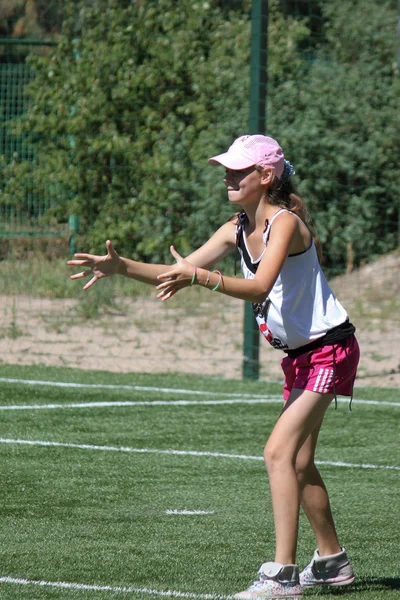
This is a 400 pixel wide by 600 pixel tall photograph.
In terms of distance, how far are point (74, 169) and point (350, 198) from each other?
9.09 feet

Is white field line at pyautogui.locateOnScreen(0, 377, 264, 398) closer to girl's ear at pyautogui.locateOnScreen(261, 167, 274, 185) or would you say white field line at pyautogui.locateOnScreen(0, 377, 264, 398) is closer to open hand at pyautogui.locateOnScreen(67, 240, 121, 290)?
girl's ear at pyautogui.locateOnScreen(261, 167, 274, 185)

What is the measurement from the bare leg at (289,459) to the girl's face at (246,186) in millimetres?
751

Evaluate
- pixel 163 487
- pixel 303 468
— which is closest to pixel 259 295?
pixel 303 468

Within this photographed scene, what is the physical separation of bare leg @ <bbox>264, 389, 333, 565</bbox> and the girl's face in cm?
75

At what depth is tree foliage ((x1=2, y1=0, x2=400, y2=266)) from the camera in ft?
40.2

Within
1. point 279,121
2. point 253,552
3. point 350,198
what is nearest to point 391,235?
point 350,198

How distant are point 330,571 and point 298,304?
104 centimetres

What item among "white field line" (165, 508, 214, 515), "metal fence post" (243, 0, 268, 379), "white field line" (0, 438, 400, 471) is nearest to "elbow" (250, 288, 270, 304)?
"white field line" (165, 508, 214, 515)

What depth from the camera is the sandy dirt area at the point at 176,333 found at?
38.5 ft

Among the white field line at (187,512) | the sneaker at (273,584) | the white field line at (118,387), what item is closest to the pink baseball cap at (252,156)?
the sneaker at (273,584)

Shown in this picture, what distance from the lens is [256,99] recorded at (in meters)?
10.9

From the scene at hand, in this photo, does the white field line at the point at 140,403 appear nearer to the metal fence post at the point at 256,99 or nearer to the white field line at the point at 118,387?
the white field line at the point at 118,387

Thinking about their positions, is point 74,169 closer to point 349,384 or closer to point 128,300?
point 128,300

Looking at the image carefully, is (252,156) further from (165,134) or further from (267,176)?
(165,134)
